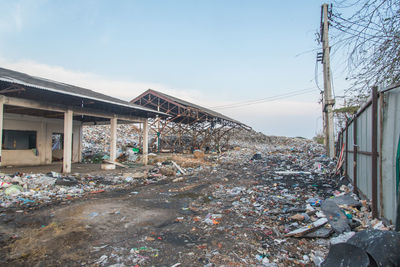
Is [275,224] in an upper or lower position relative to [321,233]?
lower

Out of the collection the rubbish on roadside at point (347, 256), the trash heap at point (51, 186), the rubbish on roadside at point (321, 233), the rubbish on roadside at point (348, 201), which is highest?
the rubbish on roadside at point (347, 256)

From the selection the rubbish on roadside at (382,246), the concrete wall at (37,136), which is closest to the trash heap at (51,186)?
the concrete wall at (37,136)

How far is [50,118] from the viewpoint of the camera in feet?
38.0

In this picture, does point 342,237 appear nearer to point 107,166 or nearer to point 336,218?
point 336,218

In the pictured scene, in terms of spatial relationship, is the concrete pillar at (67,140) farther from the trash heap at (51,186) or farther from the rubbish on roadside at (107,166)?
the rubbish on roadside at (107,166)

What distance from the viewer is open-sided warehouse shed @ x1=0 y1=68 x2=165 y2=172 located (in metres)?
7.68

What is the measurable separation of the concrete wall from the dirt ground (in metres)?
7.52

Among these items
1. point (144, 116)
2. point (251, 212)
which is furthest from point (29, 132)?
point (251, 212)

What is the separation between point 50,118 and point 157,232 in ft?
37.4

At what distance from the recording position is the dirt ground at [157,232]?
2625 mm

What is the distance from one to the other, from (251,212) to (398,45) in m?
3.57

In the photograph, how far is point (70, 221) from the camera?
383cm

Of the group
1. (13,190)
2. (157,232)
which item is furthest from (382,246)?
(13,190)

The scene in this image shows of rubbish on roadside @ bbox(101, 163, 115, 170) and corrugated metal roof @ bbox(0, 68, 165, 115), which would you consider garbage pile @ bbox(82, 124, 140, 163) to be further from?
corrugated metal roof @ bbox(0, 68, 165, 115)
